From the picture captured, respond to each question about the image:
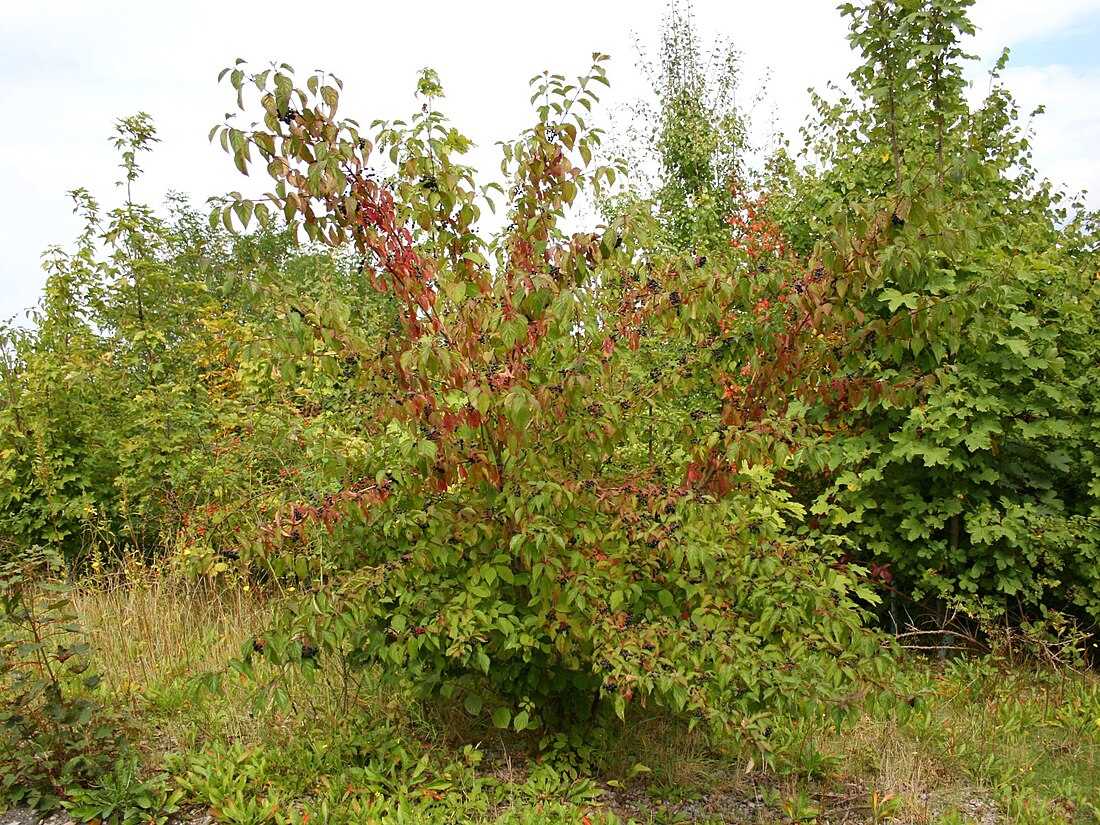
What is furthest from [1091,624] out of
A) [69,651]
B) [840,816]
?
[69,651]

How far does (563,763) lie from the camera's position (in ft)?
10.5

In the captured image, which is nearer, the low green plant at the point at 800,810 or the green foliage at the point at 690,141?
the low green plant at the point at 800,810

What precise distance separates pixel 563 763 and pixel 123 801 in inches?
60.6

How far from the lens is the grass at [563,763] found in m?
3.02

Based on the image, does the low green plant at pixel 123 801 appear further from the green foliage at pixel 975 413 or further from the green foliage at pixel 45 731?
the green foliage at pixel 975 413

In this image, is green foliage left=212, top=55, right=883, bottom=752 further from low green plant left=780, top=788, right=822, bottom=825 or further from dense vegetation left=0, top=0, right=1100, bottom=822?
low green plant left=780, top=788, right=822, bottom=825

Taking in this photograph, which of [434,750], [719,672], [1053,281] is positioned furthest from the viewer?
[1053,281]

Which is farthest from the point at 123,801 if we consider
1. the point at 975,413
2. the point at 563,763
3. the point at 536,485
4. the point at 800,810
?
the point at 975,413

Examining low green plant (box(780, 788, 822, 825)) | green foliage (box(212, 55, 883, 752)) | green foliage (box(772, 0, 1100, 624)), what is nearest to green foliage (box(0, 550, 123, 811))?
green foliage (box(212, 55, 883, 752))

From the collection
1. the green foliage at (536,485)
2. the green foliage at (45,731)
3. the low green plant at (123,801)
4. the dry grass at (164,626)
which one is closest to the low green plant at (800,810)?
the green foliage at (536,485)

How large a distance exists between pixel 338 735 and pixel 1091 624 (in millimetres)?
4145

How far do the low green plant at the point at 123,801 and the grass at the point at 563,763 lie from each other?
89 mm

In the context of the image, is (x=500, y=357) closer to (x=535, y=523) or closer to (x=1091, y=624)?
(x=535, y=523)

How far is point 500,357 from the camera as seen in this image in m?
2.92
